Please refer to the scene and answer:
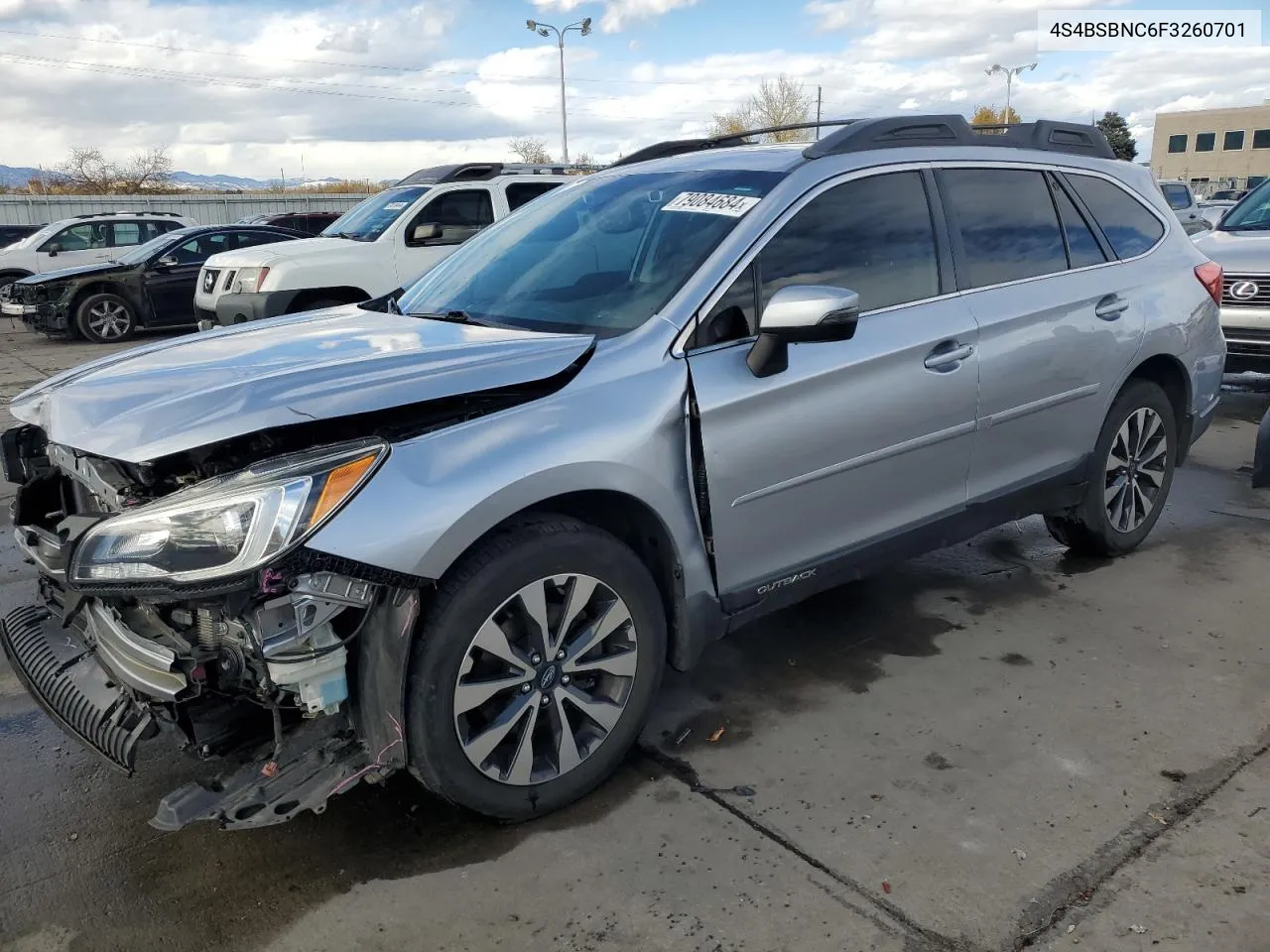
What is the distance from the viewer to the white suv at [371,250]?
9.16 m

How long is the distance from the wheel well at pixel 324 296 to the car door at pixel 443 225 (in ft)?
1.48

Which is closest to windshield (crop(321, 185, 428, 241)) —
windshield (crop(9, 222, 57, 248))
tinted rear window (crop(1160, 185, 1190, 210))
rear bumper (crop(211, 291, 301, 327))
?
rear bumper (crop(211, 291, 301, 327))

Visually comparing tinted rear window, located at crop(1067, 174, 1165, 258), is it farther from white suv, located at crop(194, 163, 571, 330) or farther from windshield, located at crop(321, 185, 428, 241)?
windshield, located at crop(321, 185, 428, 241)

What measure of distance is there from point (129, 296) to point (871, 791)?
1357 cm

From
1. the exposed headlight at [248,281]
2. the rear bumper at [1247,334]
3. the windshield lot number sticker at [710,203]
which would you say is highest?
the windshield lot number sticker at [710,203]

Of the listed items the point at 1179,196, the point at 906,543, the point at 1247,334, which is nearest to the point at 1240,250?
the point at 1247,334

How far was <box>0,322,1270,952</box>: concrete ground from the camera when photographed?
2.41m

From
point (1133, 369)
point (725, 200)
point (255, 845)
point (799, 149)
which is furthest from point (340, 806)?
point (1133, 369)

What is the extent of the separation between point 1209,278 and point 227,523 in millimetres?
4514

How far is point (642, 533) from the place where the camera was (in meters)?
2.94

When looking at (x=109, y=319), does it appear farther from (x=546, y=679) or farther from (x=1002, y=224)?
(x=546, y=679)

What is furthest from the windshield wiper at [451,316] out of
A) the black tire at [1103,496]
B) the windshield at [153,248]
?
the windshield at [153,248]

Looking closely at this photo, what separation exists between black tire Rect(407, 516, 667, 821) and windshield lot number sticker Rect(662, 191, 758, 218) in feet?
3.93

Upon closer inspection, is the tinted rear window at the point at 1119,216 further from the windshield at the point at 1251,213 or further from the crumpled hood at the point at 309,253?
the crumpled hood at the point at 309,253
